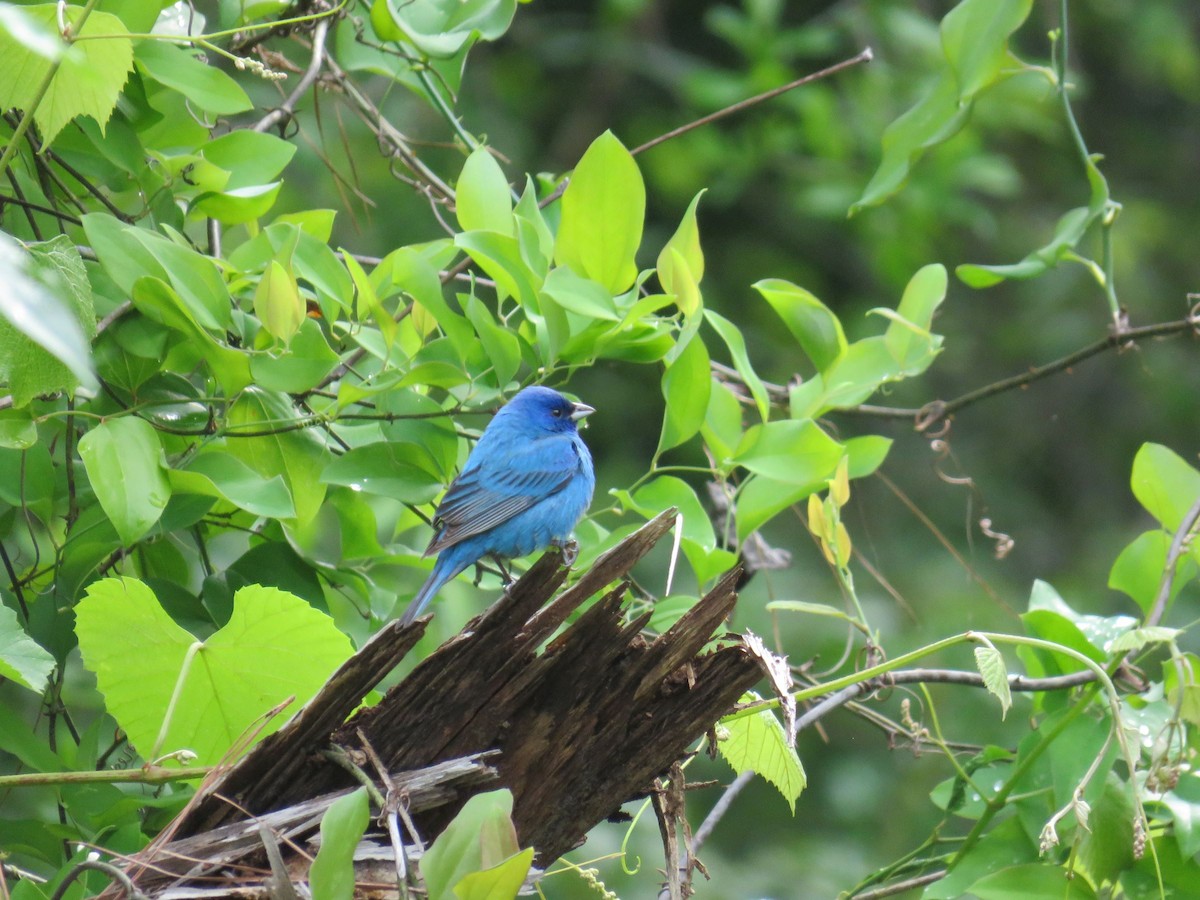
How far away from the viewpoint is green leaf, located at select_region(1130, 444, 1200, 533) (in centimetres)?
261

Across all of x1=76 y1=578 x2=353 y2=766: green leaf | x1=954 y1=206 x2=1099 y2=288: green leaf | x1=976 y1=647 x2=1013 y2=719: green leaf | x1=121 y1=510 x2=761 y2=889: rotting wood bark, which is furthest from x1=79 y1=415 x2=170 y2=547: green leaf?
x1=954 y1=206 x2=1099 y2=288: green leaf

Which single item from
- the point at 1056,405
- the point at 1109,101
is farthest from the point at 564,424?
the point at 1109,101

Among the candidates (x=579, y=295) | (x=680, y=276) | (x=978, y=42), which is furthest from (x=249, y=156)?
(x=978, y=42)

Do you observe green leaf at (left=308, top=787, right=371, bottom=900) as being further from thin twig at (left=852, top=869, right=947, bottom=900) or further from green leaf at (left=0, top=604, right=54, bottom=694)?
thin twig at (left=852, top=869, right=947, bottom=900)

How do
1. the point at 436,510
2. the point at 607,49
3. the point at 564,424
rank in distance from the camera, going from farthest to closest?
the point at 607,49 → the point at 564,424 → the point at 436,510

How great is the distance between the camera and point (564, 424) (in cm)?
395

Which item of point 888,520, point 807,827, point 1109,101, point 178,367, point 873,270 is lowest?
point 807,827

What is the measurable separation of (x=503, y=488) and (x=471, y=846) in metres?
1.86

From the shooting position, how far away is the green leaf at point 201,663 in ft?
→ 6.18

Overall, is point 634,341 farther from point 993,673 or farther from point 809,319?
point 993,673

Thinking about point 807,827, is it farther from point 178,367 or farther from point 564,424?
point 178,367

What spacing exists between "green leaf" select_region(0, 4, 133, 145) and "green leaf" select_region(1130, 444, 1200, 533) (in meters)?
2.05

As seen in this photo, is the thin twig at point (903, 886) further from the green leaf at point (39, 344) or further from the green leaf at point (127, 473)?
the green leaf at point (39, 344)

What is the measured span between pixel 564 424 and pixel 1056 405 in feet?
18.4
